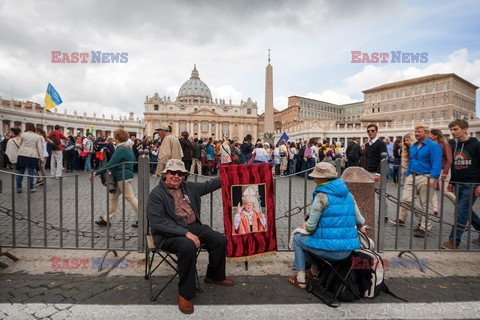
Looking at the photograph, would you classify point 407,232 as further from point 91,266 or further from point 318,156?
point 318,156

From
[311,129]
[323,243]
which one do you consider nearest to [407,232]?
[323,243]

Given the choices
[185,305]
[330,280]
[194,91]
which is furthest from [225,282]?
[194,91]

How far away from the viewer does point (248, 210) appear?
3465 mm

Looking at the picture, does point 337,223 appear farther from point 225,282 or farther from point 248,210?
point 225,282

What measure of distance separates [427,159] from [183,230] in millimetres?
4376

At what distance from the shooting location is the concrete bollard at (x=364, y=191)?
3895 mm

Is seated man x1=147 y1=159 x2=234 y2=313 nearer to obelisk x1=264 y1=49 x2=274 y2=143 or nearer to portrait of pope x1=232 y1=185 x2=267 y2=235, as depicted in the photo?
portrait of pope x1=232 y1=185 x2=267 y2=235

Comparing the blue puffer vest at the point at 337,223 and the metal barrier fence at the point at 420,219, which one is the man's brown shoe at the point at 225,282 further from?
the metal barrier fence at the point at 420,219

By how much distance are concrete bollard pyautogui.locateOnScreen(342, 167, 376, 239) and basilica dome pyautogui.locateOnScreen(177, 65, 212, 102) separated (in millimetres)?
110626

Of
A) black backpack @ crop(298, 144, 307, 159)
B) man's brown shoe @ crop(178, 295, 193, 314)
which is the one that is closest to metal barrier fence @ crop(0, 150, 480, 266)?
man's brown shoe @ crop(178, 295, 193, 314)

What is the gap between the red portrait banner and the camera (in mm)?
3402

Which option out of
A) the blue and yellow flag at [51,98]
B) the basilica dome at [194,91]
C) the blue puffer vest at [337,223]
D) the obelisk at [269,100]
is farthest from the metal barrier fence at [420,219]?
the basilica dome at [194,91]

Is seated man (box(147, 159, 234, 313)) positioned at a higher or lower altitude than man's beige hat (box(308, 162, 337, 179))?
lower

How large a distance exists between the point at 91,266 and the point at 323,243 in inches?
111
